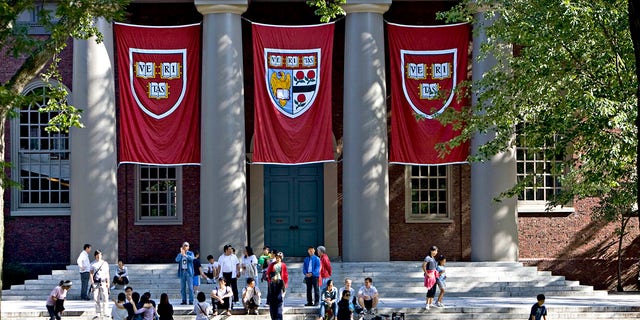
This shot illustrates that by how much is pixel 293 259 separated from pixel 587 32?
13.6 metres

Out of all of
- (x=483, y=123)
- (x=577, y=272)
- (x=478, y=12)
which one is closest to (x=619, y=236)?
(x=577, y=272)

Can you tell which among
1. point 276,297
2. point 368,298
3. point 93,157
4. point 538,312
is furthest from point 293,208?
point 538,312

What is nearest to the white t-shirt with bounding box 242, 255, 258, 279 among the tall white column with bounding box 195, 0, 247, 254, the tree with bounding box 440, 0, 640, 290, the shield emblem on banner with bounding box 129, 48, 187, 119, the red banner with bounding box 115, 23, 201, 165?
the tall white column with bounding box 195, 0, 247, 254

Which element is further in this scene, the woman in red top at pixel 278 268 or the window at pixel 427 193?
the window at pixel 427 193

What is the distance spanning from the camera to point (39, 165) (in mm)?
38875

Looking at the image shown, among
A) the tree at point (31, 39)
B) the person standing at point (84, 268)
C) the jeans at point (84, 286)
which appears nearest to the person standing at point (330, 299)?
the person standing at point (84, 268)

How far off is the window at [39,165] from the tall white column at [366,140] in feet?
29.1

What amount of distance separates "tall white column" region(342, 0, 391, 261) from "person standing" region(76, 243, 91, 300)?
23.3 ft

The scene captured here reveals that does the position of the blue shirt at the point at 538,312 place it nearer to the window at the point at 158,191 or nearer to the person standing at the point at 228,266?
the person standing at the point at 228,266

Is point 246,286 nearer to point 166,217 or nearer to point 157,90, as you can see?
point 157,90

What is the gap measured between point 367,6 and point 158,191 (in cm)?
866

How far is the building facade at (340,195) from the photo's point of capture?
118 ft

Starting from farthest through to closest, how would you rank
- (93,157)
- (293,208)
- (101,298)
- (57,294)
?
1. (293,208)
2. (93,157)
3. (101,298)
4. (57,294)

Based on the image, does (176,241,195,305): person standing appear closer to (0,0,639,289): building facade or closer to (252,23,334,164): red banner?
(0,0,639,289): building facade
